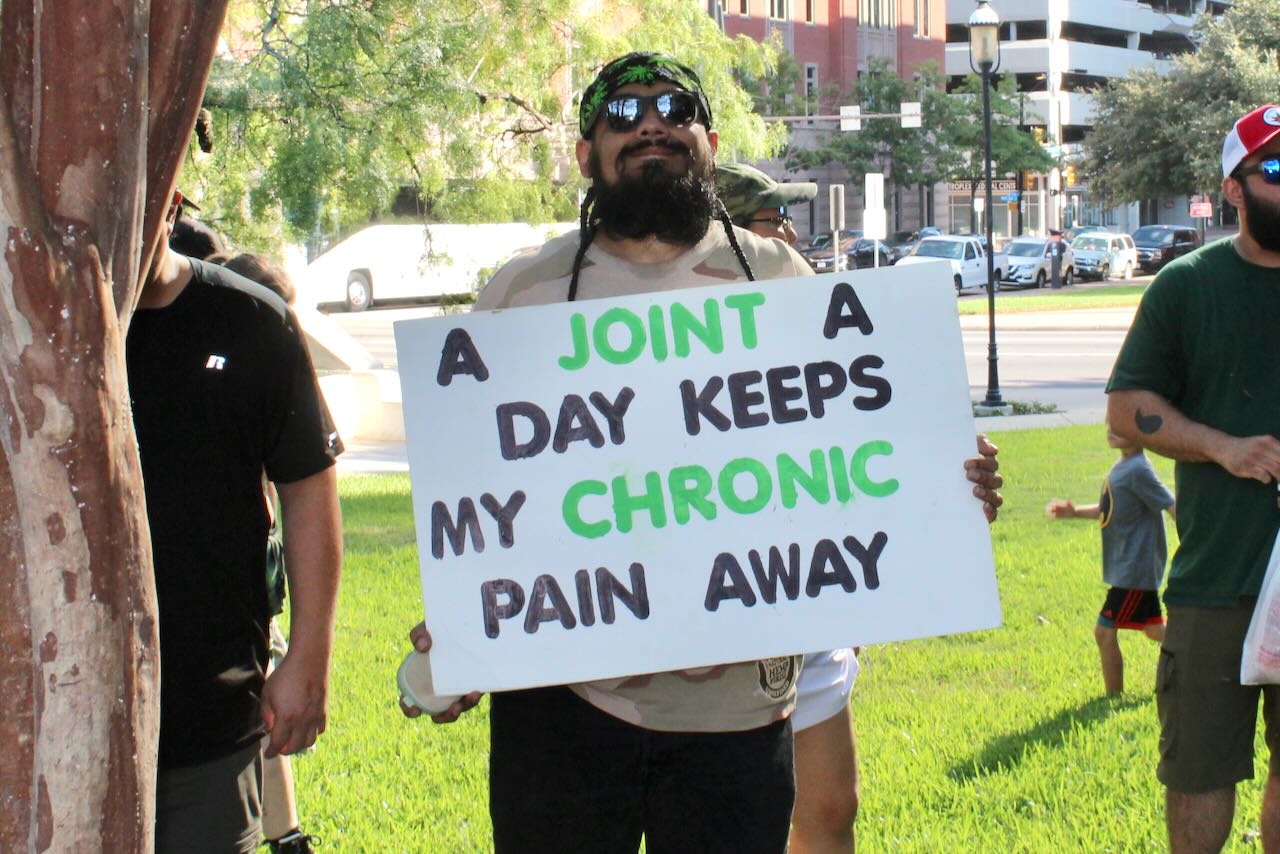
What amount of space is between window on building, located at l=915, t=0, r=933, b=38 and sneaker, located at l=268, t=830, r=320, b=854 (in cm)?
6725

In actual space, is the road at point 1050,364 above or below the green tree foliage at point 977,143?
below

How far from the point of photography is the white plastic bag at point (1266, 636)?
378 centimetres

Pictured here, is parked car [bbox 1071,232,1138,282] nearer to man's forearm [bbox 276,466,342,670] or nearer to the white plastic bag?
the white plastic bag

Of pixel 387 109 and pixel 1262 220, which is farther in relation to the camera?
pixel 387 109

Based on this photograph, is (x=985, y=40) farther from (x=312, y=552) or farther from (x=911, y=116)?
(x=911, y=116)

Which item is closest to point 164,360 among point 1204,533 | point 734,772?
point 734,772

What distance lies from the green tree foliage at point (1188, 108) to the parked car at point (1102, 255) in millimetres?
4977

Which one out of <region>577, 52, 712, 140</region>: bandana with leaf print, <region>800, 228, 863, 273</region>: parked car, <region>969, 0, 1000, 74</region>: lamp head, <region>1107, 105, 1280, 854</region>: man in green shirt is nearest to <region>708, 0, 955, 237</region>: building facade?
<region>800, 228, 863, 273</region>: parked car

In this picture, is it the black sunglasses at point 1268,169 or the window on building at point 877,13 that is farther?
the window on building at point 877,13

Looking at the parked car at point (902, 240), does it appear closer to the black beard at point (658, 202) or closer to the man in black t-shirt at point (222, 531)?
the black beard at point (658, 202)

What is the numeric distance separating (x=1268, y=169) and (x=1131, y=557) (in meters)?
2.36

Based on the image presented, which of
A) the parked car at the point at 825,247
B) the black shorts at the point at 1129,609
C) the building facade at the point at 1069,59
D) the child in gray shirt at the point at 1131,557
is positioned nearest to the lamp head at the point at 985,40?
A: the child in gray shirt at the point at 1131,557

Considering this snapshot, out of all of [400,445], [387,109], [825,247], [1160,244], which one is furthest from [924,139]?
[387,109]

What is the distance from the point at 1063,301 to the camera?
37.6 m
